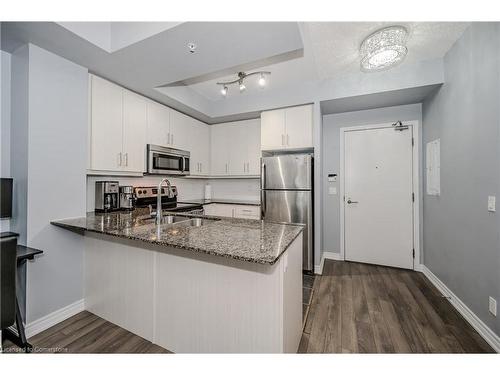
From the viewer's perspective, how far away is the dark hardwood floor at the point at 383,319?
1645 mm

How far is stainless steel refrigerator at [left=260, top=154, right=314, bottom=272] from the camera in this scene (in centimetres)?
297

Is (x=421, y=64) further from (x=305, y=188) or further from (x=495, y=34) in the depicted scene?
(x=305, y=188)

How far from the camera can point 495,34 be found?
5.24 ft

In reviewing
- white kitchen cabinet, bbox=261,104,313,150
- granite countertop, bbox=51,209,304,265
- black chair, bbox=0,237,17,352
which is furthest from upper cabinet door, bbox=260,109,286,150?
black chair, bbox=0,237,17,352

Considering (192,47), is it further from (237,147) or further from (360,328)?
(360,328)

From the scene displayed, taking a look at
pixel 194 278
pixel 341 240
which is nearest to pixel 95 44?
pixel 194 278

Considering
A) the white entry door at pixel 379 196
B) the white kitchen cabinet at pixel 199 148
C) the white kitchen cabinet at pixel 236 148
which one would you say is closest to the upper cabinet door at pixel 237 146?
the white kitchen cabinet at pixel 236 148

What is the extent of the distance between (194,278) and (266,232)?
57cm

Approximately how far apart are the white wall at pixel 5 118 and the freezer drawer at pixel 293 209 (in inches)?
104

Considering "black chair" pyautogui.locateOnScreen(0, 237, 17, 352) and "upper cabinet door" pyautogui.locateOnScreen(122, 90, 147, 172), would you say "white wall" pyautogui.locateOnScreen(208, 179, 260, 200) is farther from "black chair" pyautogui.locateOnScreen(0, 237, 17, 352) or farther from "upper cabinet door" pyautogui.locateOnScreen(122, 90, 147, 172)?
"black chair" pyautogui.locateOnScreen(0, 237, 17, 352)

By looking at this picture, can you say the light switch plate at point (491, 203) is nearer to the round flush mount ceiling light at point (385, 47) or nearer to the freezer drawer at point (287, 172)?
the round flush mount ceiling light at point (385, 47)

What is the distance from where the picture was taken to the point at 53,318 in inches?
74.7
